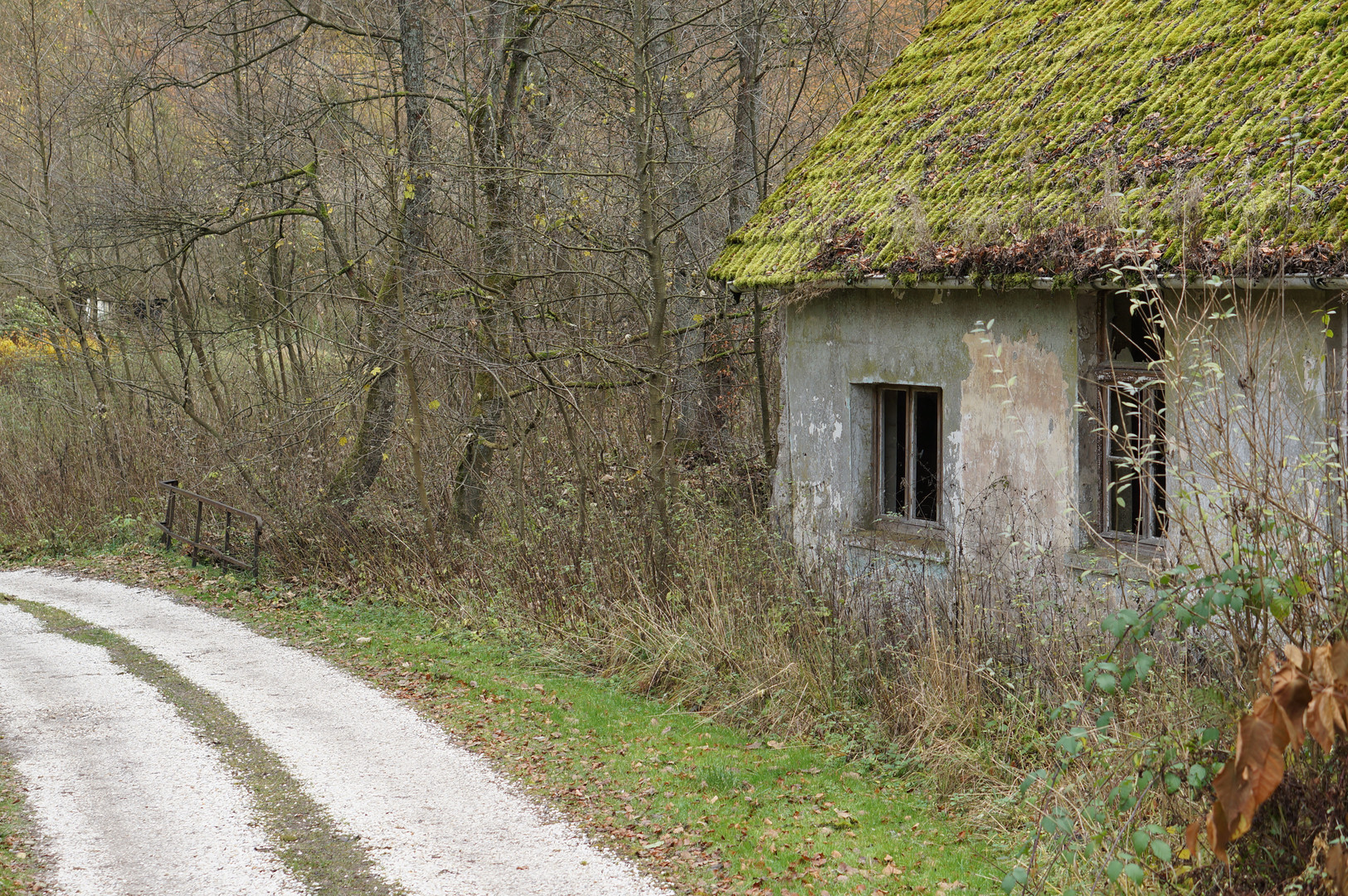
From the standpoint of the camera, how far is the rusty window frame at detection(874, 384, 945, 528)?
9.01 m

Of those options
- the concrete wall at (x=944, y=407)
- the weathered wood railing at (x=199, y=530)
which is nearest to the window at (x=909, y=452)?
the concrete wall at (x=944, y=407)

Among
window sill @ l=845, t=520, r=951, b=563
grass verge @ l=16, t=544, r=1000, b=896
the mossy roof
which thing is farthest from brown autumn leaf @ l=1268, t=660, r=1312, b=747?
window sill @ l=845, t=520, r=951, b=563

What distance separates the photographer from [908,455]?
30.6ft

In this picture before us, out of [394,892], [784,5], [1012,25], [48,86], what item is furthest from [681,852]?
[48,86]

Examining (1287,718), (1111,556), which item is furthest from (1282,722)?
(1111,556)

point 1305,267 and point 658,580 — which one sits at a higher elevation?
point 1305,267

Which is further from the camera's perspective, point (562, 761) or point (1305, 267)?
point (562, 761)

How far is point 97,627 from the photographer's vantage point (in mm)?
11781

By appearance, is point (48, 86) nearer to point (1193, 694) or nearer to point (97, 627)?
point (97, 627)

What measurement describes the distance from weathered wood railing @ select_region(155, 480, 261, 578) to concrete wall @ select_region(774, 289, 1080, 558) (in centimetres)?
708

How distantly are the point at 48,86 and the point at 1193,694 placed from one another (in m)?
20.3

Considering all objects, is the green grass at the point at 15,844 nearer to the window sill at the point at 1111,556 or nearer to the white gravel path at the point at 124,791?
the white gravel path at the point at 124,791

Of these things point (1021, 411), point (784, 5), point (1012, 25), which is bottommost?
point (1021, 411)

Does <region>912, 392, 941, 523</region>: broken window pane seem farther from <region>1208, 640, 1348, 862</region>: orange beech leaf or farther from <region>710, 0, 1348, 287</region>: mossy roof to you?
<region>1208, 640, 1348, 862</region>: orange beech leaf
